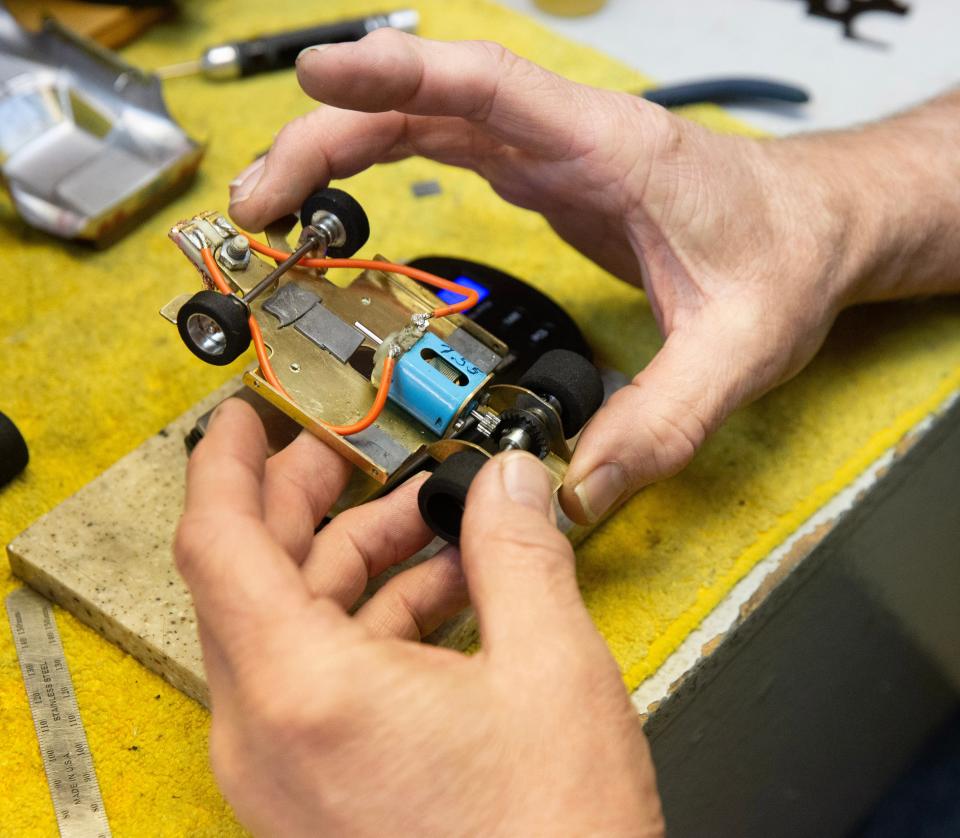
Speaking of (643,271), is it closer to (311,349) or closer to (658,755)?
(311,349)

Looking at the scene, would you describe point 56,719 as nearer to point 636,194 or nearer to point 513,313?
point 513,313

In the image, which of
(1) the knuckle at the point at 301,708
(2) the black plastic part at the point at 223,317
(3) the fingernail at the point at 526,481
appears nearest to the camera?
(1) the knuckle at the point at 301,708

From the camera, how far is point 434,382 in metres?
0.90

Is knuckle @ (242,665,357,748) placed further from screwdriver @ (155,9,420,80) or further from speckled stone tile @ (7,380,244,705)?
screwdriver @ (155,9,420,80)

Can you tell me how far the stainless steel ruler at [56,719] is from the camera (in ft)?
2.82

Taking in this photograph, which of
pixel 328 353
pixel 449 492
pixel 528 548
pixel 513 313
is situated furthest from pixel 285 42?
pixel 528 548

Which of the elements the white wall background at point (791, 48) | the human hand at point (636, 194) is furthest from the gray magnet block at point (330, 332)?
the white wall background at point (791, 48)

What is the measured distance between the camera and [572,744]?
66 centimetres

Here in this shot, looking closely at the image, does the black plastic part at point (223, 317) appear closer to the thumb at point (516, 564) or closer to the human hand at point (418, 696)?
the human hand at point (418, 696)

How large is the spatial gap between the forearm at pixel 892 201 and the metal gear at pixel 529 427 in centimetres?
44

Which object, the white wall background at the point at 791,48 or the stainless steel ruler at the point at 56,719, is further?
the white wall background at the point at 791,48

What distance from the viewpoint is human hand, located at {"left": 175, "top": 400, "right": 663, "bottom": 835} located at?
0.63 metres

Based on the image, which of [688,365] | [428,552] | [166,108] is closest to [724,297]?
[688,365]

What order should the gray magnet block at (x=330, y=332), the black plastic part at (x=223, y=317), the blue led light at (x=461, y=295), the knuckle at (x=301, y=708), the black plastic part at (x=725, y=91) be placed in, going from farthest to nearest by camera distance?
the black plastic part at (x=725, y=91), the blue led light at (x=461, y=295), the gray magnet block at (x=330, y=332), the black plastic part at (x=223, y=317), the knuckle at (x=301, y=708)
